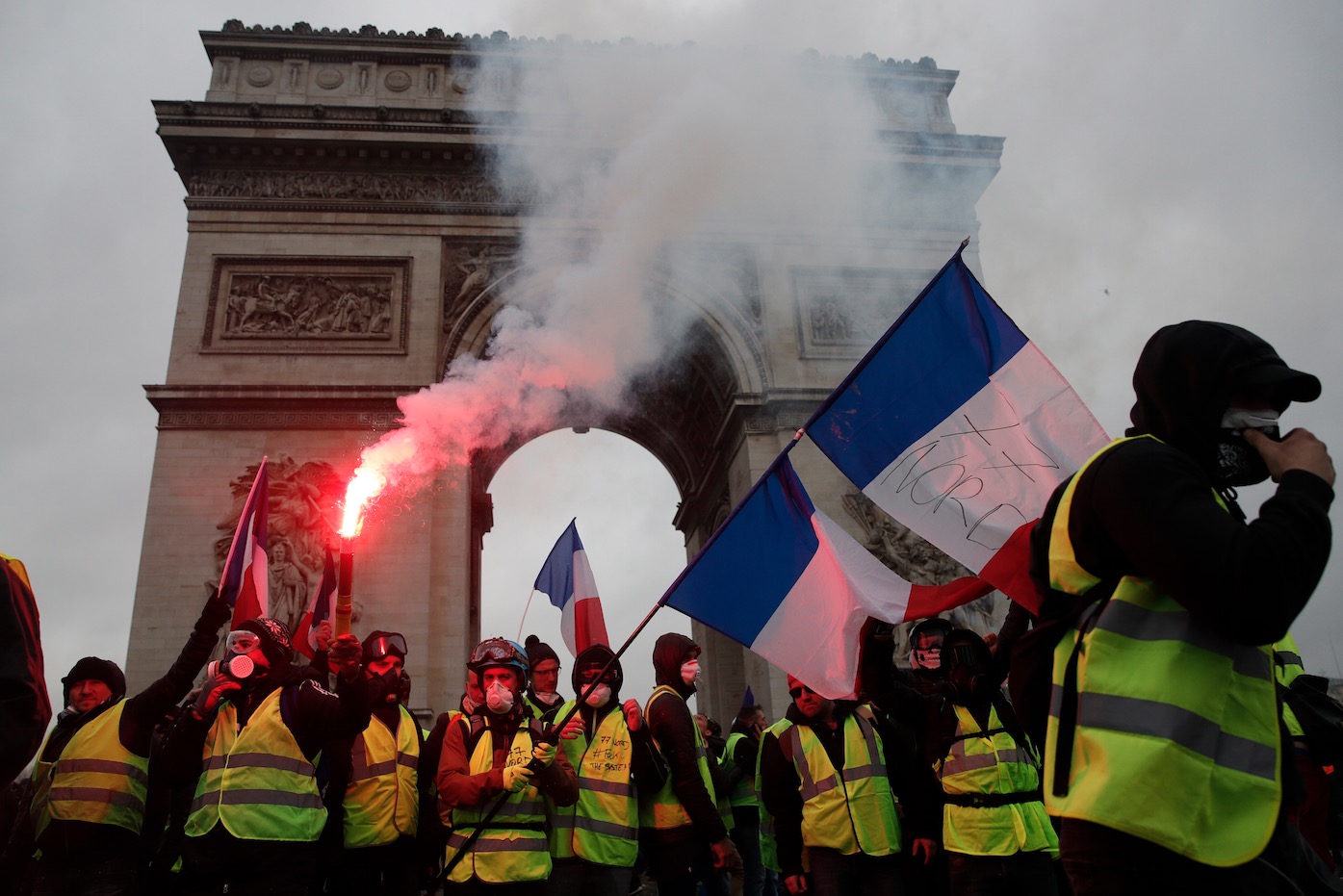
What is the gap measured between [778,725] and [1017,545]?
9.08 feet

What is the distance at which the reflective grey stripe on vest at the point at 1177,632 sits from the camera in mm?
1721

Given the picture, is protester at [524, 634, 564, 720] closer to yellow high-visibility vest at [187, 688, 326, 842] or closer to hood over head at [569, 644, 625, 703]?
hood over head at [569, 644, 625, 703]

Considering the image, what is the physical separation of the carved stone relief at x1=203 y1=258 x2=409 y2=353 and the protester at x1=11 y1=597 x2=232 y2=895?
457 inches

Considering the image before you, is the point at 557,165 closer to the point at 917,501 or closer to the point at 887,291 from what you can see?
the point at 887,291

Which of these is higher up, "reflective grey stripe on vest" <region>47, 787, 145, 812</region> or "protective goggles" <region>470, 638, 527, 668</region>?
"protective goggles" <region>470, 638, 527, 668</region>

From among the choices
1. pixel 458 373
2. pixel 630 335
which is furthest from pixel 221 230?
pixel 630 335

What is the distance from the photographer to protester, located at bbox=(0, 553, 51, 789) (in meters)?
2.02

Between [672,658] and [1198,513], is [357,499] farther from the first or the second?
[1198,513]

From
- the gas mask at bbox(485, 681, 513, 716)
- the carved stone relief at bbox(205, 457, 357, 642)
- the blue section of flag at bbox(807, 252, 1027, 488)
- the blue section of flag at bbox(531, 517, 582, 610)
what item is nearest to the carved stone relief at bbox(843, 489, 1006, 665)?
the blue section of flag at bbox(531, 517, 582, 610)

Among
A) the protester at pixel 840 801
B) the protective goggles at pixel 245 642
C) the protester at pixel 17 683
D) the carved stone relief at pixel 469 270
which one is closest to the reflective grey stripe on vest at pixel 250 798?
the protective goggles at pixel 245 642

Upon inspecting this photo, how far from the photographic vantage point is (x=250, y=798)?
400 centimetres

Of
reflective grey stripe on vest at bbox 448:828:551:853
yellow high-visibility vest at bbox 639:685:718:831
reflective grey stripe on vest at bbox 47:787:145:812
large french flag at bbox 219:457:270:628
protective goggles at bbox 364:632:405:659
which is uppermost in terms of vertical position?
large french flag at bbox 219:457:270:628

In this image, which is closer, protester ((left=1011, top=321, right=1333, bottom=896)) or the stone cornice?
protester ((left=1011, top=321, right=1333, bottom=896))

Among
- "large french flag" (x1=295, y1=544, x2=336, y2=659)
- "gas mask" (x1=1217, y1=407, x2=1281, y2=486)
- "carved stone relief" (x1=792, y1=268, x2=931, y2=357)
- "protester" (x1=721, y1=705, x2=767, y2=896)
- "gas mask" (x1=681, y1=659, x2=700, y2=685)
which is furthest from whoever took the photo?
"carved stone relief" (x1=792, y1=268, x2=931, y2=357)
